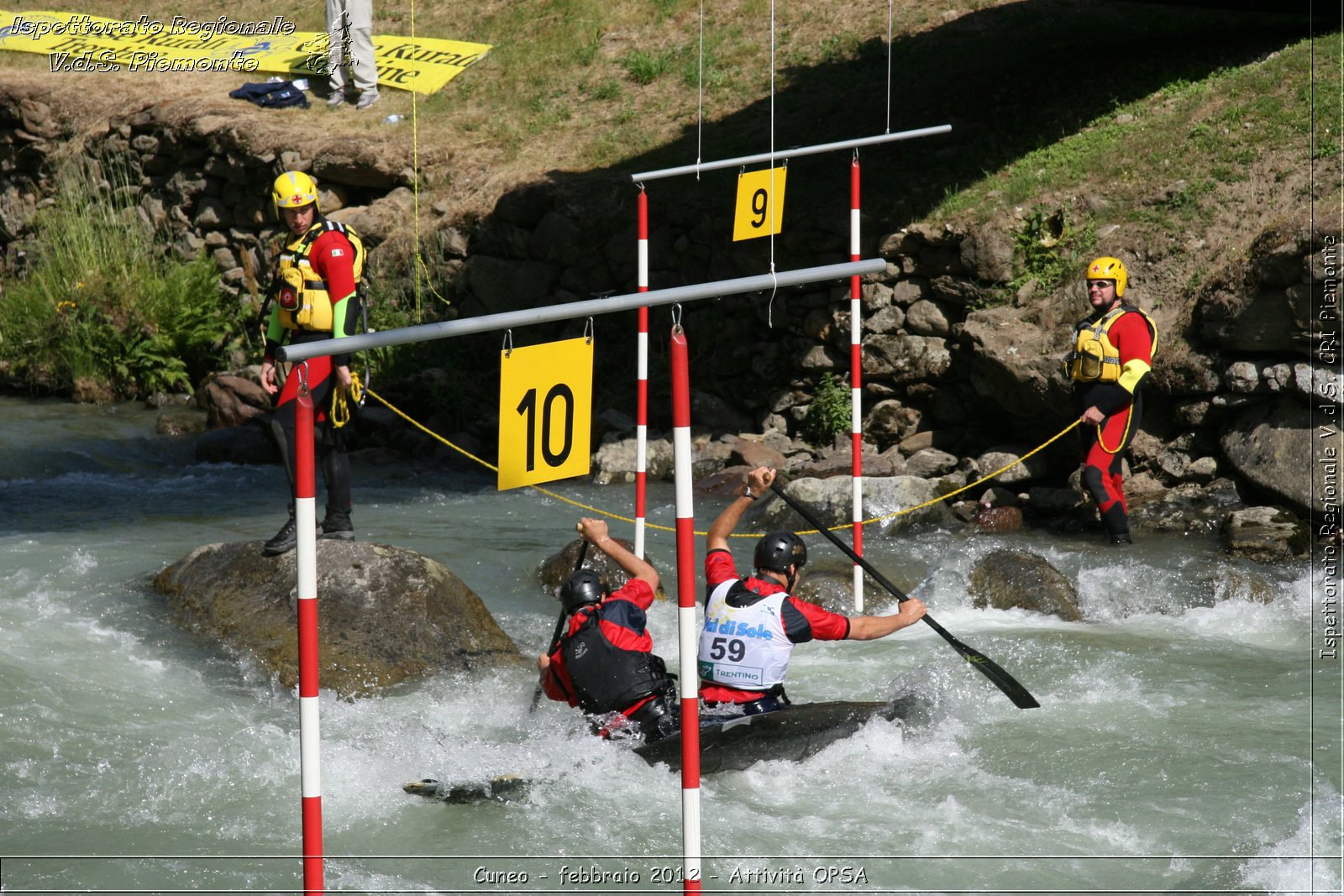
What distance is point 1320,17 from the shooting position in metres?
12.5

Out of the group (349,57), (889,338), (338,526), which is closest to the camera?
(338,526)

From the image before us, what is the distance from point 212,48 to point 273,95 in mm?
2757

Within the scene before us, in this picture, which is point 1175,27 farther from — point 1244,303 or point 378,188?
point 378,188

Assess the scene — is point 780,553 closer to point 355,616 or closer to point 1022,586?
point 355,616

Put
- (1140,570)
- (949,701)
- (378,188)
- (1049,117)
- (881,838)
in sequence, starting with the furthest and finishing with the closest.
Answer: (378,188), (1049,117), (1140,570), (949,701), (881,838)

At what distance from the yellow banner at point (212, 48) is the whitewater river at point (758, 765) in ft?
32.5

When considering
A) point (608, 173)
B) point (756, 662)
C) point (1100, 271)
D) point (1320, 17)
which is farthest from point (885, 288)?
Answer: point (756, 662)

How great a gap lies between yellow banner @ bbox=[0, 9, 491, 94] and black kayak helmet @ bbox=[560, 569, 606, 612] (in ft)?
38.9

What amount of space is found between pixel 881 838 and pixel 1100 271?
4.87 m

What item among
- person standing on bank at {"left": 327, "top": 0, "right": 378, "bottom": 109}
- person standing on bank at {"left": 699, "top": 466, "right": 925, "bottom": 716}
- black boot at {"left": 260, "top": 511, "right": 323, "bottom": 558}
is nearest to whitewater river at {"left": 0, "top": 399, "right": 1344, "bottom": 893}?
person standing on bank at {"left": 699, "top": 466, "right": 925, "bottom": 716}

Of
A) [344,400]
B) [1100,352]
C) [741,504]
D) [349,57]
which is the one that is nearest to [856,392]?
[1100,352]

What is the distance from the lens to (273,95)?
15758mm

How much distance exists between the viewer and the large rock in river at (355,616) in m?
6.61

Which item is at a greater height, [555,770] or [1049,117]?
[1049,117]
